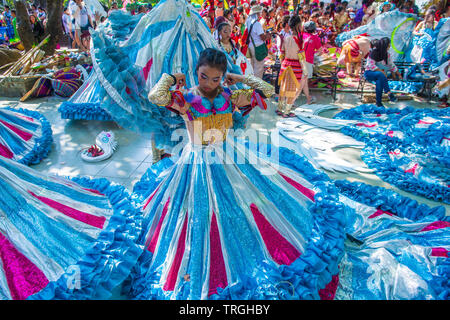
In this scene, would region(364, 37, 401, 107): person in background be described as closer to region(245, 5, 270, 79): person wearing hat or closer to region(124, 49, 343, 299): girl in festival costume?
region(245, 5, 270, 79): person wearing hat

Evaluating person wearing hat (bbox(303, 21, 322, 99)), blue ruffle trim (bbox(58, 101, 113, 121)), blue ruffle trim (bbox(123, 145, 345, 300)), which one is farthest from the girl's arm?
person wearing hat (bbox(303, 21, 322, 99))

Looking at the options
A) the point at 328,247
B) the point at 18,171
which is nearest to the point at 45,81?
the point at 18,171

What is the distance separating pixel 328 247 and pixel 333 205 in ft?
1.27

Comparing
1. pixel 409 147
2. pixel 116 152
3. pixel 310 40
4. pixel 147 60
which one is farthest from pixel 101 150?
pixel 409 147

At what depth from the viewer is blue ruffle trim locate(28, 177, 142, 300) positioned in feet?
6.27

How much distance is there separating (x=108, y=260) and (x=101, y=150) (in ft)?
9.27

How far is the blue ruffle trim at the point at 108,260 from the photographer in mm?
1912

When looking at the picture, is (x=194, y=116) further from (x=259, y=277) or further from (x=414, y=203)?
(x=414, y=203)

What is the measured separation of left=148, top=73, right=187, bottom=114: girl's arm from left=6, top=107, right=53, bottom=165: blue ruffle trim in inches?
123

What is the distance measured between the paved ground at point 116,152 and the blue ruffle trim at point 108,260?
1385 millimetres

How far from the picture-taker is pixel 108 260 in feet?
6.96

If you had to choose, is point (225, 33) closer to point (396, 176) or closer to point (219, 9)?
point (396, 176)

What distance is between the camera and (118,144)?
16.4ft

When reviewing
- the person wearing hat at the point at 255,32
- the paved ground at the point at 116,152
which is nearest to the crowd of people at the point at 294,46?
the person wearing hat at the point at 255,32
